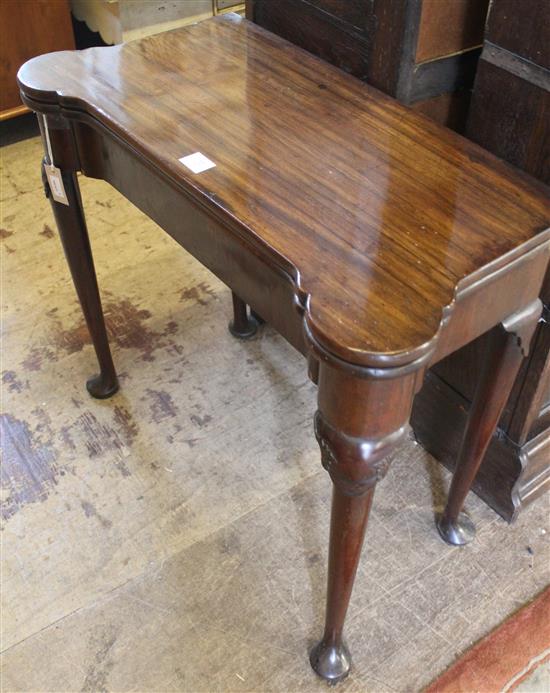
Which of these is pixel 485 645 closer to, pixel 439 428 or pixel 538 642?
pixel 538 642

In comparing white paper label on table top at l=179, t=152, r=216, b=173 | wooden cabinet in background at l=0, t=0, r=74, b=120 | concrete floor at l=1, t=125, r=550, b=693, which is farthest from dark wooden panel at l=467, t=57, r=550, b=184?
wooden cabinet in background at l=0, t=0, r=74, b=120

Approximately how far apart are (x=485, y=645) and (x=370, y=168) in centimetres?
76

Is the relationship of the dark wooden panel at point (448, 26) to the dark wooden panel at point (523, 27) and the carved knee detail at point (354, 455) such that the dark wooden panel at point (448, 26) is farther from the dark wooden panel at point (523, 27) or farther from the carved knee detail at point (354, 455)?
the carved knee detail at point (354, 455)

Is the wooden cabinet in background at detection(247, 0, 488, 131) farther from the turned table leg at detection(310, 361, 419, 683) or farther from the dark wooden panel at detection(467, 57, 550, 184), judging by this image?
the turned table leg at detection(310, 361, 419, 683)

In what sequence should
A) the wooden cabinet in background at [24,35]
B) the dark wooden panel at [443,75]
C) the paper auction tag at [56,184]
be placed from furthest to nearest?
the wooden cabinet in background at [24,35] < the paper auction tag at [56,184] < the dark wooden panel at [443,75]

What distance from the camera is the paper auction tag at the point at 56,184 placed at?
1240mm

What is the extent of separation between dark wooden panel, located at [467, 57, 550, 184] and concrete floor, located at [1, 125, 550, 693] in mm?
567

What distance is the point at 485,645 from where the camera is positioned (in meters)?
→ 1.21

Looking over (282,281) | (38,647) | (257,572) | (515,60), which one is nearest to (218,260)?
(282,281)

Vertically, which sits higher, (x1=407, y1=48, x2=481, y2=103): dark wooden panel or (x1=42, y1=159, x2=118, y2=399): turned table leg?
(x1=407, y1=48, x2=481, y2=103): dark wooden panel

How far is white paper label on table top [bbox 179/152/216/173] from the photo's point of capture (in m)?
0.97

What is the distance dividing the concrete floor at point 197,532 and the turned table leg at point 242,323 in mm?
22

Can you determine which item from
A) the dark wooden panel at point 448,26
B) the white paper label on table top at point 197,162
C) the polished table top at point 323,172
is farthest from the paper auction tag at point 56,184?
the dark wooden panel at point 448,26

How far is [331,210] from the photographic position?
911 mm
